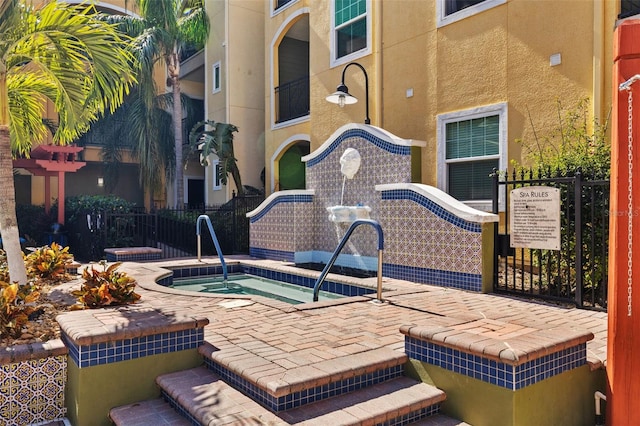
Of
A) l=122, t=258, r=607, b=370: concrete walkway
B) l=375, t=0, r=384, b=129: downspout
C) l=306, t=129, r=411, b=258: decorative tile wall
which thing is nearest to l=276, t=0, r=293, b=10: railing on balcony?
l=375, t=0, r=384, b=129: downspout

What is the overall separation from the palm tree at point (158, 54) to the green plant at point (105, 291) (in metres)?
11.7

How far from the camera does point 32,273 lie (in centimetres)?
771

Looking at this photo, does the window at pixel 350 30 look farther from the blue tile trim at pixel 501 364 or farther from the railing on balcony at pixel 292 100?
the blue tile trim at pixel 501 364

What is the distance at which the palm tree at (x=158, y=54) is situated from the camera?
16.4 m

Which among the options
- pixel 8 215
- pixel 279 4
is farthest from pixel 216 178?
pixel 8 215

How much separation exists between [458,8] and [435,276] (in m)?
5.47

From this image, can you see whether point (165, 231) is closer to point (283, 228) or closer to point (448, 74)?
point (283, 228)

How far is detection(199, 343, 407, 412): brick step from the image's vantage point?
330 cm

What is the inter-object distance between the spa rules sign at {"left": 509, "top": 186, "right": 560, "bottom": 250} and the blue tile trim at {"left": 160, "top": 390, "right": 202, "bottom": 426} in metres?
4.85

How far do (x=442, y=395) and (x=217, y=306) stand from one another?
11.0 ft

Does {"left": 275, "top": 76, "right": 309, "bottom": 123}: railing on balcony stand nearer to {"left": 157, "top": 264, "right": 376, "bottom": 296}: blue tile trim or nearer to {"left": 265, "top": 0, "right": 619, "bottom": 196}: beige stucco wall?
{"left": 265, "top": 0, "right": 619, "bottom": 196}: beige stucco wall

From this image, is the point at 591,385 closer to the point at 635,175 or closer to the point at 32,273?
the point at 635,175

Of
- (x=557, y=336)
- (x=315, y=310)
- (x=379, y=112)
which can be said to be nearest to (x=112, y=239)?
(x=379, y=112)

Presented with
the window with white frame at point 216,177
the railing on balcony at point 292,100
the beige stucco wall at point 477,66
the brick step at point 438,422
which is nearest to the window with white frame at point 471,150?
the beige stucco wall at point 477,66
